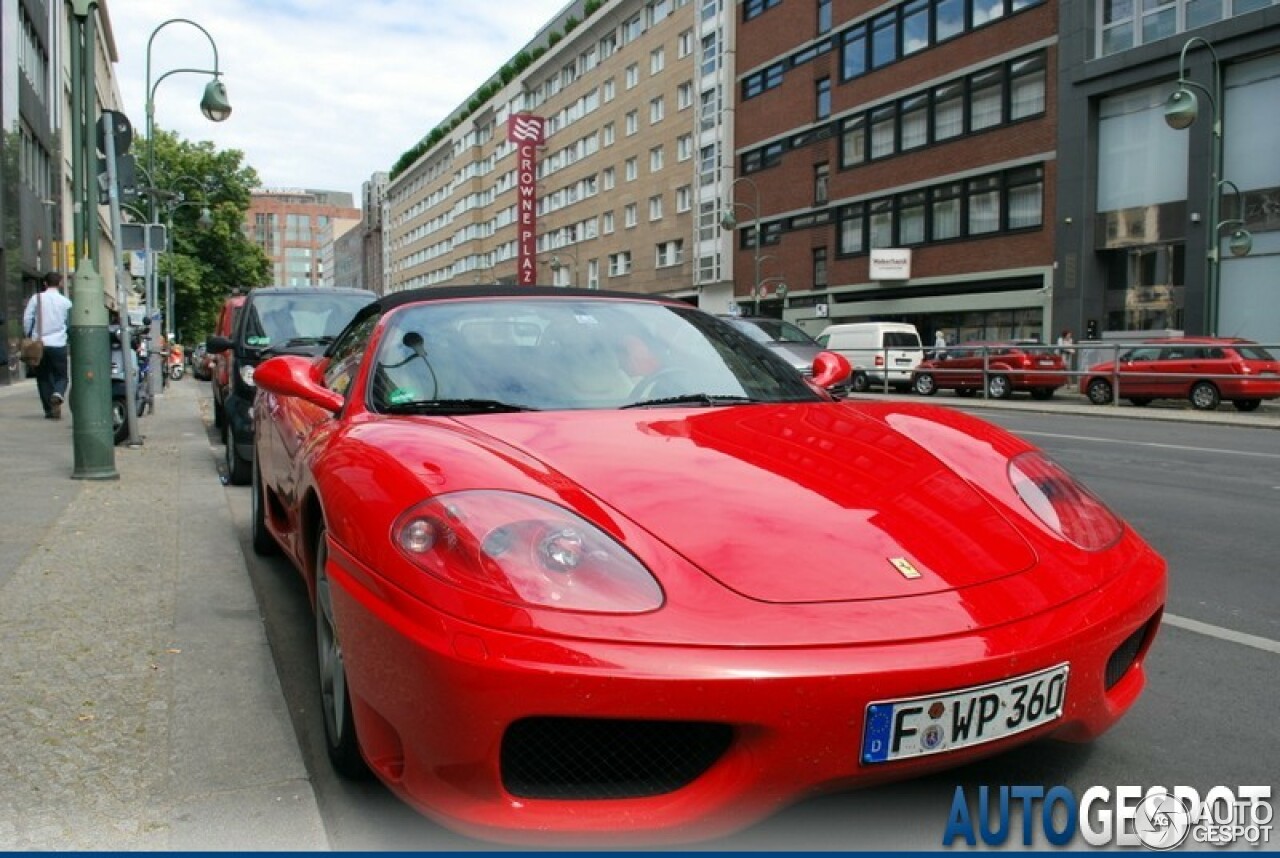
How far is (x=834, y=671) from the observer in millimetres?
1955

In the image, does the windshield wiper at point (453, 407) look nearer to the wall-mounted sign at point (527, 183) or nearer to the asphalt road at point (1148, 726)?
the asphalt road at point (1148, 726)

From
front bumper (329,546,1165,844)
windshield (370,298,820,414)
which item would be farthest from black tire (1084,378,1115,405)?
front bumper (329,546,1165,844)

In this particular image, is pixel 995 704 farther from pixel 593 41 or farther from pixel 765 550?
pixel 593 41

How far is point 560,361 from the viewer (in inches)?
135

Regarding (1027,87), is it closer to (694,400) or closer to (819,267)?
(819,267)

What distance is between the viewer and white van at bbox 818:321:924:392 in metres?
28.1

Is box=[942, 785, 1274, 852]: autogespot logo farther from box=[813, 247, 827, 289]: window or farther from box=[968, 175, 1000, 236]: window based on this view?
box=[813, 247, 827, 289]: window

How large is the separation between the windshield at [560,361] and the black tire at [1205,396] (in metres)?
17.8

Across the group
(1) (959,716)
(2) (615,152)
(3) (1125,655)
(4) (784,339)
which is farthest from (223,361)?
(2) (615,152)

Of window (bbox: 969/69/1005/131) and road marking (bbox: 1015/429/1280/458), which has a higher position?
window (bbox: 969/69/1005/131)

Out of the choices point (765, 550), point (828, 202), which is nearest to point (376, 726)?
point (765, 550)

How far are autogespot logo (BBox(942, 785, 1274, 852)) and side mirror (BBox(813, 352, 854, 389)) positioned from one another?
6.07 ft

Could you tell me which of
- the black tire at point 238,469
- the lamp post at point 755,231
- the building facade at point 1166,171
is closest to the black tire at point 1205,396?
the building facade at point 1166,171

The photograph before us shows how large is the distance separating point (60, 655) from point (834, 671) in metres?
2.86
